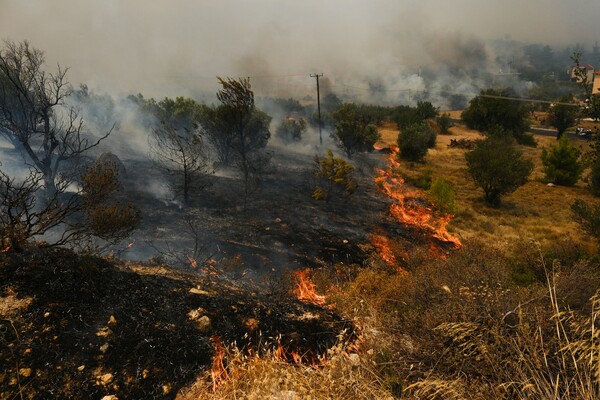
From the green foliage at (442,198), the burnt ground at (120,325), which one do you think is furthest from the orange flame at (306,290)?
the green foliage at (442,198)

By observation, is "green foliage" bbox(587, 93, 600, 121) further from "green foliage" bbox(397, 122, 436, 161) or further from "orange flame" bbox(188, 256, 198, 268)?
"green foliage" bbox(397, 122, 436, 161)

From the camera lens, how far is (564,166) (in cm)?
2283

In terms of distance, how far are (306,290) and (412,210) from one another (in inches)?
434

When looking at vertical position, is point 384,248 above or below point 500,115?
below

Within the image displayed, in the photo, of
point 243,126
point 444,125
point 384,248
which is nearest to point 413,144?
point 243,126

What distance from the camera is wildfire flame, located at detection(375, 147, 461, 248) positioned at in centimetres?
1490

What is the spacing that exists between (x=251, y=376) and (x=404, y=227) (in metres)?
13.1

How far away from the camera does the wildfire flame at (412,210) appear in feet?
48.9

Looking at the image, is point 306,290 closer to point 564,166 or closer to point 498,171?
point 498,171

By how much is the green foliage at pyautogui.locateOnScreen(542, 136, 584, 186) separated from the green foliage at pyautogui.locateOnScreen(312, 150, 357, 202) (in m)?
15.0

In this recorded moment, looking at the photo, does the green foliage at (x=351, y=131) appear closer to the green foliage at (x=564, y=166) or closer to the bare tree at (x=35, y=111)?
the green foliage at (x=564, y=166)

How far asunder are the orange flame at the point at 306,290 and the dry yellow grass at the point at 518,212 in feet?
27.8

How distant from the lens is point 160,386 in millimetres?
3734

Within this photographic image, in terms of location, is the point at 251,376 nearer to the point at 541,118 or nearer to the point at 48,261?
the point at 48,261
